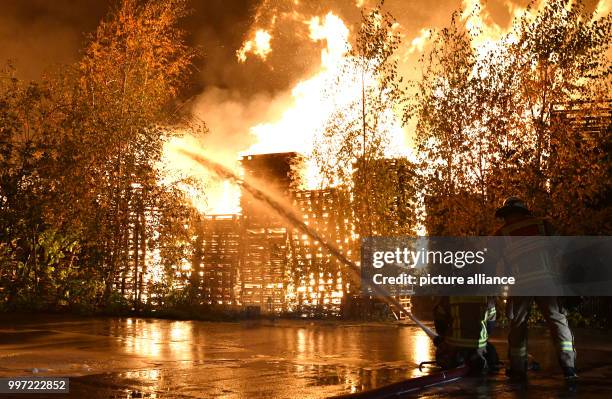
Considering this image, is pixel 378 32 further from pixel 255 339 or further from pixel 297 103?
pixel 255 339

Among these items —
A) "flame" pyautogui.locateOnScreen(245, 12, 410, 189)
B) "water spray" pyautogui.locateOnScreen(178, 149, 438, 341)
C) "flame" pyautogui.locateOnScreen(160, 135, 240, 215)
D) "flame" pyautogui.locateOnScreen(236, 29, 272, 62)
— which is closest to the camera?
"water spray" pyautogui.locateOnScreen(178, 149, 438, 341)

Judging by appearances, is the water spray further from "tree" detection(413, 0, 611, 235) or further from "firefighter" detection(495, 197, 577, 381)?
"firefighter" detection(495, 197, 577, 381)

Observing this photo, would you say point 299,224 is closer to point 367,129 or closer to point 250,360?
point 367,129

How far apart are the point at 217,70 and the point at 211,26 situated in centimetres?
192

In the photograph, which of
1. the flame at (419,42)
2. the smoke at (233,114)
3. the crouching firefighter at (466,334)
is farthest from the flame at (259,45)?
the crouching firefighter at (466,334)

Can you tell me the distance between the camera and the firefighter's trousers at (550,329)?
798 centimetres

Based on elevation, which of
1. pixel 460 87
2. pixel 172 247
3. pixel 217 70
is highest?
pixel 217 70

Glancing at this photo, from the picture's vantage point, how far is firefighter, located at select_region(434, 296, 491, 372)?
338 inches

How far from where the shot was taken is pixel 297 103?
21.8m

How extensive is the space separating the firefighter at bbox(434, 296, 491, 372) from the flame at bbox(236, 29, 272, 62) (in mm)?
17437

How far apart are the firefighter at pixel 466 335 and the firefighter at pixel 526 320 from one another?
417 mm

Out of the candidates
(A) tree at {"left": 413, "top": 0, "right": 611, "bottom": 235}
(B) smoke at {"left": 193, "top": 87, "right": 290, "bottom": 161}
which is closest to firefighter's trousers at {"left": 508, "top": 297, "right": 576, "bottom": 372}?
(A) tree at {"left": 413, "top": 0, "right": 611, "bottom": 235}

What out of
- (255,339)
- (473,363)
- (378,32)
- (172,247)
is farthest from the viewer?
(172,247)

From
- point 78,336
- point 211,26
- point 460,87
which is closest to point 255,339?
point 78,336
